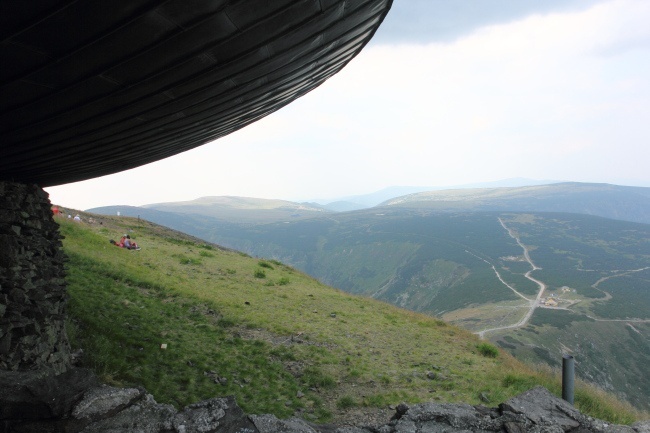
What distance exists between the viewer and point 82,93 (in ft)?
9.89

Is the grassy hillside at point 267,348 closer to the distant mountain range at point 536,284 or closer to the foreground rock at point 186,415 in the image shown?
the foreground rock at point 186,415

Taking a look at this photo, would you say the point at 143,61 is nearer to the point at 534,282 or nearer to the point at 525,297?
the point at 525,297

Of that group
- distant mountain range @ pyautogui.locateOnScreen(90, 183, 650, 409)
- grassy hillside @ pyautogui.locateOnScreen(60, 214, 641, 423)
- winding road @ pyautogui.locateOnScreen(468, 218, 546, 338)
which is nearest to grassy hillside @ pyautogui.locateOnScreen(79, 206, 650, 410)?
distant mountain range @ pyautogui.locateOnScreen(90, 183, 650, 409)

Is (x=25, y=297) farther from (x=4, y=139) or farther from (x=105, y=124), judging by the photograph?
(x=105, y=124)

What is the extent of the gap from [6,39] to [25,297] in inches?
186

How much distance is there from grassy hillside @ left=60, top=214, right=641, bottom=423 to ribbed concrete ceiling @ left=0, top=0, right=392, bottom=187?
4.20 m

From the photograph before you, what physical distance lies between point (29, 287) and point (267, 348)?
226 inches

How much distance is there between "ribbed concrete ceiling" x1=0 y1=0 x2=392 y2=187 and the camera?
7.34 feet

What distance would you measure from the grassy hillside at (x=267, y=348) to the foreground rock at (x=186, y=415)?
258cm

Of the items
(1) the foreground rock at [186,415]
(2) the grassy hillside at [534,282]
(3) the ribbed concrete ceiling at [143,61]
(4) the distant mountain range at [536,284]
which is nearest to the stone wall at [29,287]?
(3) the ribbed concrete ceiling at [143,61]

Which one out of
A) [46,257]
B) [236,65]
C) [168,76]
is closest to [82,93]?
[168,76]

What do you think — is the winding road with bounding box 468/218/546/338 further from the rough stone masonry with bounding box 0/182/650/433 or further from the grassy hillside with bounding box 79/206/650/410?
the rough stone masonry with bounding box 0/182/650/433

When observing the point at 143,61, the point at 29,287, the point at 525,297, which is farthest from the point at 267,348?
the point at 525,297

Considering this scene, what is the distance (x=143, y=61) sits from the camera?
2771 millimetres
